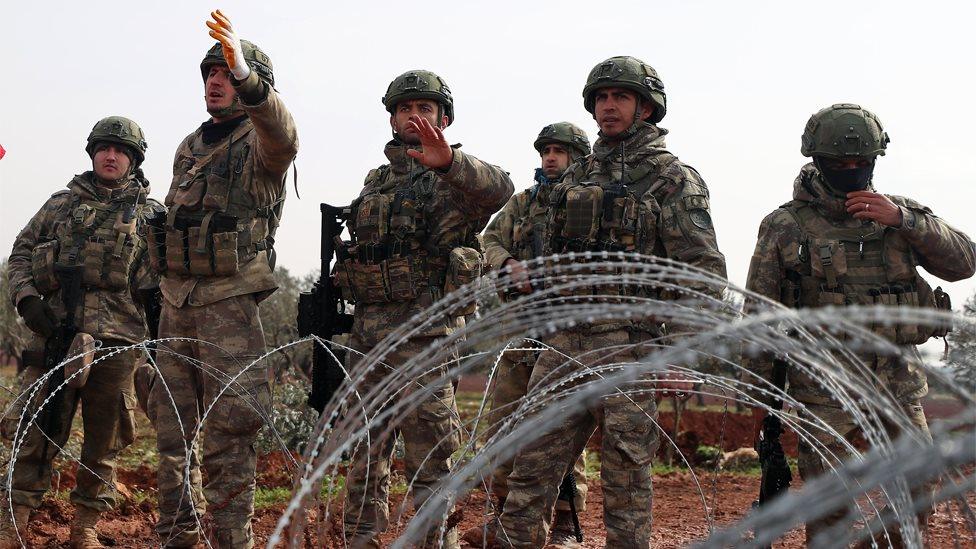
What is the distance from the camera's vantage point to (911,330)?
5230 mm

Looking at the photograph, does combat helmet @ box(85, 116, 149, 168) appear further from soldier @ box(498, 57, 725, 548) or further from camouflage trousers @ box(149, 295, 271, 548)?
soldier @ box(498, 57, 725, 548)

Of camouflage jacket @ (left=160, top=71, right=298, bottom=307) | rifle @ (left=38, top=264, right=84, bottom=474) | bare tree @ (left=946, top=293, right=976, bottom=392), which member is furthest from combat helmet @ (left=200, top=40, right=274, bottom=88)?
bare tree @ (left=946, top=293, right=976, bottom=392)

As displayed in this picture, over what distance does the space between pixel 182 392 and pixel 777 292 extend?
10.6 ft

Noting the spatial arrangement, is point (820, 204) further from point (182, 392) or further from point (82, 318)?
point (82, 318)

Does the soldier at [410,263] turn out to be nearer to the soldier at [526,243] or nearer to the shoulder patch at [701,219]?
the soldier at [526,243]

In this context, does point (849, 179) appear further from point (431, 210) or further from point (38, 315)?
point (38, 315)

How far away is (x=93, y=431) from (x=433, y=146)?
3.29 metres

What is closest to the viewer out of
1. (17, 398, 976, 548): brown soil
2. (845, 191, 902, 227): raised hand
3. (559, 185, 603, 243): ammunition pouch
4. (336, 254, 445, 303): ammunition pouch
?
(845, 191, 902, 227): raised hand

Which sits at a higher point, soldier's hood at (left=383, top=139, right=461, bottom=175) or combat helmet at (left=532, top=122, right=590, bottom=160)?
combat helmet at (left=532, top=122, right=590, bottom=160)

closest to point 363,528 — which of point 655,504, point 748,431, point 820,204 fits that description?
point 820,204

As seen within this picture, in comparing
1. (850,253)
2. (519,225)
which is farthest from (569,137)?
(850,253)

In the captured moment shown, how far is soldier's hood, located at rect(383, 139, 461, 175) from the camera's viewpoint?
19.5 feet

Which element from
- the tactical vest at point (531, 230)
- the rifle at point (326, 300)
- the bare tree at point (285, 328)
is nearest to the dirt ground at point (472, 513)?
the rifle at point (326, 300)

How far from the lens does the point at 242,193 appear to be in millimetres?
5668
